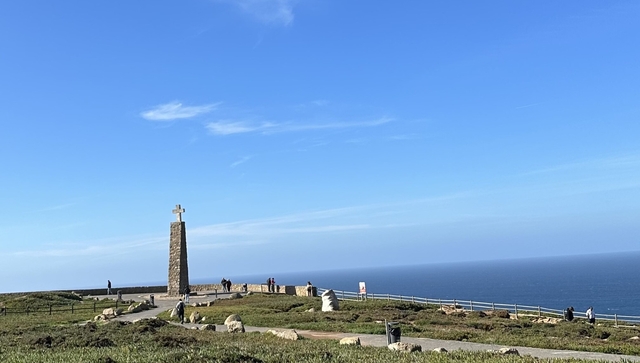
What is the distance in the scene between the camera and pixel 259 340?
18.8m

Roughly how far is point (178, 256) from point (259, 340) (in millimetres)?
33515

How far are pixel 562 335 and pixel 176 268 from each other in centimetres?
3455

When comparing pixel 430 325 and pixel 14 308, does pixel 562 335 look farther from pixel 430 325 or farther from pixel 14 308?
pixel 14 308

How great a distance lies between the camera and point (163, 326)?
76.8ft

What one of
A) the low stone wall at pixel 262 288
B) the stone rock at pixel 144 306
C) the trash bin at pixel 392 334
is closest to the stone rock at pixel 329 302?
the stone rock at pixel 144 306

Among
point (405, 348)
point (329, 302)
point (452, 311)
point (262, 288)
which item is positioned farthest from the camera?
point (262, 288)

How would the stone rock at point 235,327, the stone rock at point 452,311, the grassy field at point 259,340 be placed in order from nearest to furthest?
the grassy field at point 259,340
the stone rock at point 235,327
the stone rock at point 452,311

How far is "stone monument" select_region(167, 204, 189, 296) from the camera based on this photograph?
166 feet

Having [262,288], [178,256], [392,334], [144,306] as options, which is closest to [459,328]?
[392,334]

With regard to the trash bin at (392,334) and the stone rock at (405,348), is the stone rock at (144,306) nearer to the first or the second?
the trash bin at (392,334)

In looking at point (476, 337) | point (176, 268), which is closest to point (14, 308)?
point (176, 268)

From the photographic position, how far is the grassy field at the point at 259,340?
12943 millimetres

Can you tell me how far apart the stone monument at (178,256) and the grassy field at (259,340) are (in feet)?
49.7

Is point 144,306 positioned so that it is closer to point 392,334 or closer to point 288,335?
point 288,335
